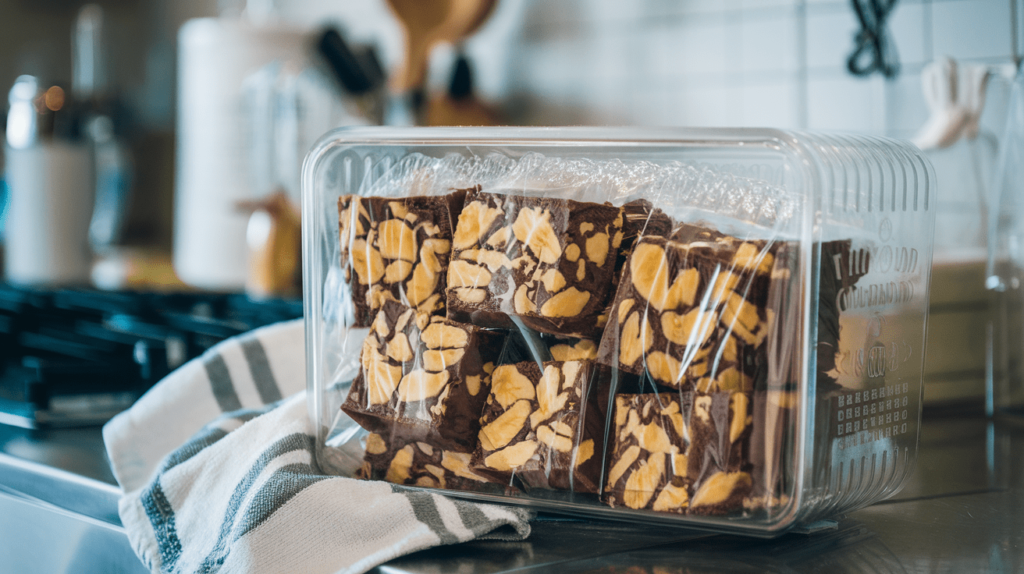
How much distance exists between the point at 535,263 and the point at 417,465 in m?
0.14

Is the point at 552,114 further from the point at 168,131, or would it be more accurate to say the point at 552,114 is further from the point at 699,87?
the point at 168,131

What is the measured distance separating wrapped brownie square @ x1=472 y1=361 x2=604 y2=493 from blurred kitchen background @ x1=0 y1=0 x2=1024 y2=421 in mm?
453

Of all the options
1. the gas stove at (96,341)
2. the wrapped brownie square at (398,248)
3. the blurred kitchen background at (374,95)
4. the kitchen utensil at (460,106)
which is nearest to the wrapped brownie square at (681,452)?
the wrapped brownie square at (398,248)

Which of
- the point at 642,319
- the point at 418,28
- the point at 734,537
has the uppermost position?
the point at 418,28

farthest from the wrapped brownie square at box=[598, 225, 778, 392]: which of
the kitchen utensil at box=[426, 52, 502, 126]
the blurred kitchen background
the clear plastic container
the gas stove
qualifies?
the kitchen utensil at box=[426, 52, 502, 126]

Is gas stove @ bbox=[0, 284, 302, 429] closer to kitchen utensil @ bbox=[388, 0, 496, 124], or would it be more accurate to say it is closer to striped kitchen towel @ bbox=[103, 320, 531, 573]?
striped kitchen towel @ bbox=[103, 320, 531, 573]

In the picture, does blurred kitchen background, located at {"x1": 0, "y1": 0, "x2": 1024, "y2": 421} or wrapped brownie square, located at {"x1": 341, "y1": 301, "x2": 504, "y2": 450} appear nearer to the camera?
wrapped brownie square, located at {"x1": 341, "y1": 301, "x2": 504, "y2": 450}

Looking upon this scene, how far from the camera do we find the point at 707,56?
131cm

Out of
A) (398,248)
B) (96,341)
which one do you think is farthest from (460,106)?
(398,248)

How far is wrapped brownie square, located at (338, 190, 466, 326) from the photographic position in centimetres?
55

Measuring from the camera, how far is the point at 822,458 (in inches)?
18.3

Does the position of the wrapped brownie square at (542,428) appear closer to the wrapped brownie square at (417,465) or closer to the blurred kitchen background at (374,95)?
the wrapped brownie square at (417,465)

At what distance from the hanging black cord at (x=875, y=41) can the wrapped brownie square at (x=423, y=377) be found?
698 mm

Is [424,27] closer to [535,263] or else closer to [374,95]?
[374,95]
